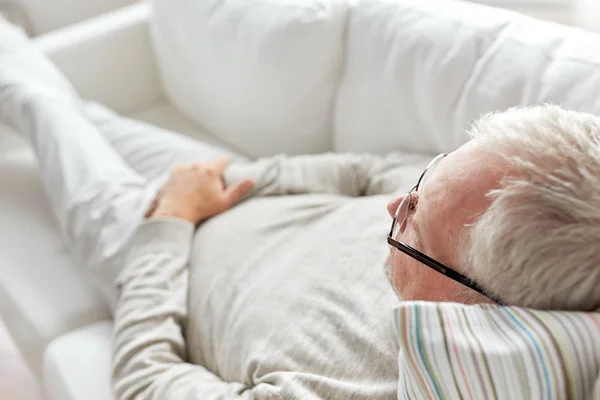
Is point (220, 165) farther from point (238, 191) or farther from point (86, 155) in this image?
point (86, 155)

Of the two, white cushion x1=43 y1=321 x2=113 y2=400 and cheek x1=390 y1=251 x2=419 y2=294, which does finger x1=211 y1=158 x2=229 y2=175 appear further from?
cheek x1=390 y1=251 x2=419 y2=294

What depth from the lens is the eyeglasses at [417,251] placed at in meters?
0.68

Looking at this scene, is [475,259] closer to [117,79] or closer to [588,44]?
[588,44]

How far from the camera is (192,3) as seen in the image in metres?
1.59

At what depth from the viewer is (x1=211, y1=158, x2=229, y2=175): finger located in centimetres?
136

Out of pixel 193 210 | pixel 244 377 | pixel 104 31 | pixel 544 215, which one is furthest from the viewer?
pixel 104 31

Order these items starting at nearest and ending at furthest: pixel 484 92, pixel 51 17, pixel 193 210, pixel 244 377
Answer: pixel 244 377 < pixel 484 92 < pixel 193 210 < pixel 51 17

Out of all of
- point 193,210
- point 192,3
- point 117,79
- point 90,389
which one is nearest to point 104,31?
point 117,79

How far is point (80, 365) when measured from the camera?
118 centimetres

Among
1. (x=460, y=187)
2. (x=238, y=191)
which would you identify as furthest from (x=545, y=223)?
(x=238, y=191)

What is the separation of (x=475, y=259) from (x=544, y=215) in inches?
3.5

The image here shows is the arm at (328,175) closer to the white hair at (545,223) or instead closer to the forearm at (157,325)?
the forearm at (157,325)

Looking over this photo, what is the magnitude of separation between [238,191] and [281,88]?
29 centimetres

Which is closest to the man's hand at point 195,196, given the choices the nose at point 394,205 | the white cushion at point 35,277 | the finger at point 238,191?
the finger at point 238,191
